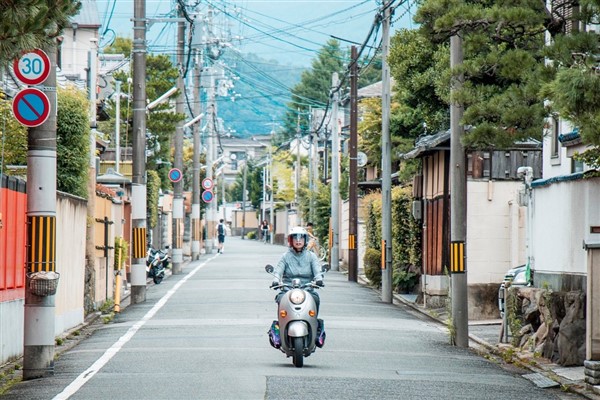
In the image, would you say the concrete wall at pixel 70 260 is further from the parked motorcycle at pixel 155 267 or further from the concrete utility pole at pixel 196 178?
the concrete utility pole at pixel 196 178

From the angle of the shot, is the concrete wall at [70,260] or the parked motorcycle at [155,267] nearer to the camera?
the concrete wall at [70,260]

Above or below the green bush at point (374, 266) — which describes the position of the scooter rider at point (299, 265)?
above

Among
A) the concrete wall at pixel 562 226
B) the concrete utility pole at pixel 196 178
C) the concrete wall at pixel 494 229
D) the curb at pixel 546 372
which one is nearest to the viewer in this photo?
the curb at pixel 546 372

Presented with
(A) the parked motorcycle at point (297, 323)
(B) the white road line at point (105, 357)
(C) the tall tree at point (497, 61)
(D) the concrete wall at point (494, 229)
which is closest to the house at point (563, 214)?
(C) the tall tree at point (497, 61)

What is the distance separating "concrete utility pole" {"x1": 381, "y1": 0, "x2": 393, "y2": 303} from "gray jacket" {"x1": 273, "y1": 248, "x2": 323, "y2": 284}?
51.5ft

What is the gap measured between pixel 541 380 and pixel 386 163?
59.6 feet

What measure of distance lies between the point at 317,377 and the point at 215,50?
196ft

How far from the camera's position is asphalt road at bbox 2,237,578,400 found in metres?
13.8

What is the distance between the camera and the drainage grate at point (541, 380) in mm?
15820

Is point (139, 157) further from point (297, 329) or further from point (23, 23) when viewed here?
point (23, 23)

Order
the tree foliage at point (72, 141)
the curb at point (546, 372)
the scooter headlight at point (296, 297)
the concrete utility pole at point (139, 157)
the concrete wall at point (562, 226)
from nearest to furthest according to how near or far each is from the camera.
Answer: the curb at point (546, 372) → the scooter headlight at point (296, 297) → the concrete wall at point (562, 226) → the tree foliage at point (72, 141) → the concrete utility pole at point (139, 157)

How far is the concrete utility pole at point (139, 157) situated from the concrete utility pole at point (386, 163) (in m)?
6.53

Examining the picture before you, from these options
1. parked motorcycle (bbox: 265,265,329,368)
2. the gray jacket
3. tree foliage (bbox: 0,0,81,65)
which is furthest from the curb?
tree foliage (bbox: 0,0,81,65)

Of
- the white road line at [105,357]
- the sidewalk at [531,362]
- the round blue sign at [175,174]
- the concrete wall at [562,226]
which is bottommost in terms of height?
the sidewalk at [531,362]
